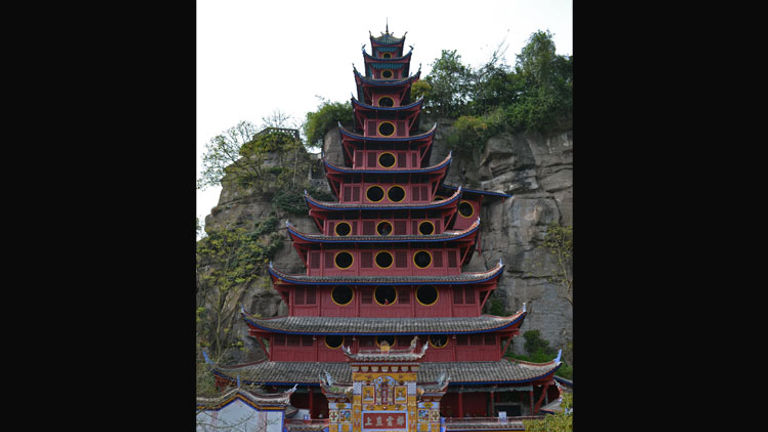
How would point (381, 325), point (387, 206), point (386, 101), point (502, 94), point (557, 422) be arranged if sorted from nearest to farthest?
point (557, 422) < point (381, 325) < point (387, 206) < point (386, 101) < point (502, 94)

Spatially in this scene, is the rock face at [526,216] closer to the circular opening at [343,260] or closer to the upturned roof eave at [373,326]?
the upturned roof eave at [373,326]

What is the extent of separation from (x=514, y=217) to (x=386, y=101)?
1094 centimetres

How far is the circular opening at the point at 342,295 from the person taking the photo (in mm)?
19219

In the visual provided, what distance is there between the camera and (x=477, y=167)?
3141 cm

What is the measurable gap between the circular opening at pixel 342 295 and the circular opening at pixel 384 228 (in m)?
3.17

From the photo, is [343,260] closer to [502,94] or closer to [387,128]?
[387,128]

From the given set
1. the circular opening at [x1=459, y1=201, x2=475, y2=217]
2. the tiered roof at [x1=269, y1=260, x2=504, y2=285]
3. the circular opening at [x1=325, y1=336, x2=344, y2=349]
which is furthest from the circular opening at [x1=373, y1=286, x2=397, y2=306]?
the circular opening at [x1=459, y1=201, x2=475, y2=217]

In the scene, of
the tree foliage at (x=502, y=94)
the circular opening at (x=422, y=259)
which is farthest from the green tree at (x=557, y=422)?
the tree foliage at (x=502, y=94)

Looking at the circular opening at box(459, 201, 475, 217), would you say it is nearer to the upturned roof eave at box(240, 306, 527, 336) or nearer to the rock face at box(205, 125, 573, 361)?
the rock face at box(205, 125, 573, 361)

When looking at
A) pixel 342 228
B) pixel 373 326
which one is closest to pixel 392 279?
pixel 373 326

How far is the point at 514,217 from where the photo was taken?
92.8ft

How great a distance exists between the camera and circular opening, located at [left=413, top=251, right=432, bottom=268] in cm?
1975

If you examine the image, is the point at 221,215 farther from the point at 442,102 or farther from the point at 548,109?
the point at 548,109

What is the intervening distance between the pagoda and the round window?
5.48 ft
